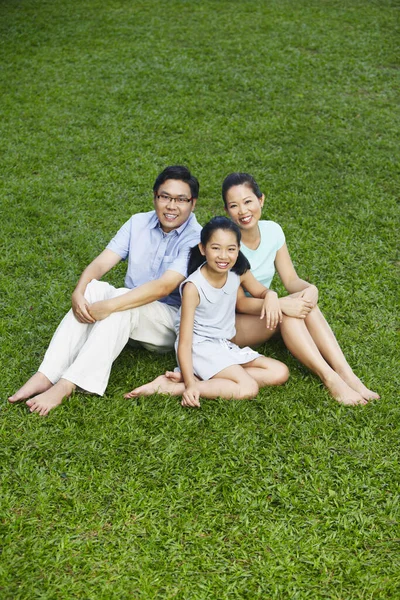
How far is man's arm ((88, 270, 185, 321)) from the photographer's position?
3922 mm

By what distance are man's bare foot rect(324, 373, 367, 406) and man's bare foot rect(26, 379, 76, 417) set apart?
1.52 meters

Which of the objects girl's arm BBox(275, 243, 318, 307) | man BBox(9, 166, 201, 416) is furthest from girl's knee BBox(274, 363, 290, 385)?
man BBox(9, 166, 201, 416)

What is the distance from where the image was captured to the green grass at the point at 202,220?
3.03m

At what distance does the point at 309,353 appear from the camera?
4.10m

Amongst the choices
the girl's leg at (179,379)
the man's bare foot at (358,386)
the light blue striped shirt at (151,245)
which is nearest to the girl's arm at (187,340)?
the girl's leg at (179,379)

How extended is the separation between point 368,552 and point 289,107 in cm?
701

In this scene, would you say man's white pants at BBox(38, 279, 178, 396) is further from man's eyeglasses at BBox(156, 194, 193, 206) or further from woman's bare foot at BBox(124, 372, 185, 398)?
man's eyeglasses at BBox(156, 194, 193, 206)

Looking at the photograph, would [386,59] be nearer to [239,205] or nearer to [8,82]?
[8,82]

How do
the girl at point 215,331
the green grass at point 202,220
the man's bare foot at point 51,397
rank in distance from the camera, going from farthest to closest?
the girl at point 215,331
the man's bare foot at point 51,397
the green grass at point 202,220

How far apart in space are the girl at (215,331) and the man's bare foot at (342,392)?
0.28 m

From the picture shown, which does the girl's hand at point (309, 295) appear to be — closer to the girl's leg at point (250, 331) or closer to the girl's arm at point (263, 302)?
the girl's arm at point (263, 302)

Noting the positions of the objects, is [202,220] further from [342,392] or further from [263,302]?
[342,392]

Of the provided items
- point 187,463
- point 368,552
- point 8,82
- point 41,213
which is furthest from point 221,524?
point 8,82

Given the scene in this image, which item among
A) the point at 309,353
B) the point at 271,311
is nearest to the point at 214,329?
the point at 271,311
